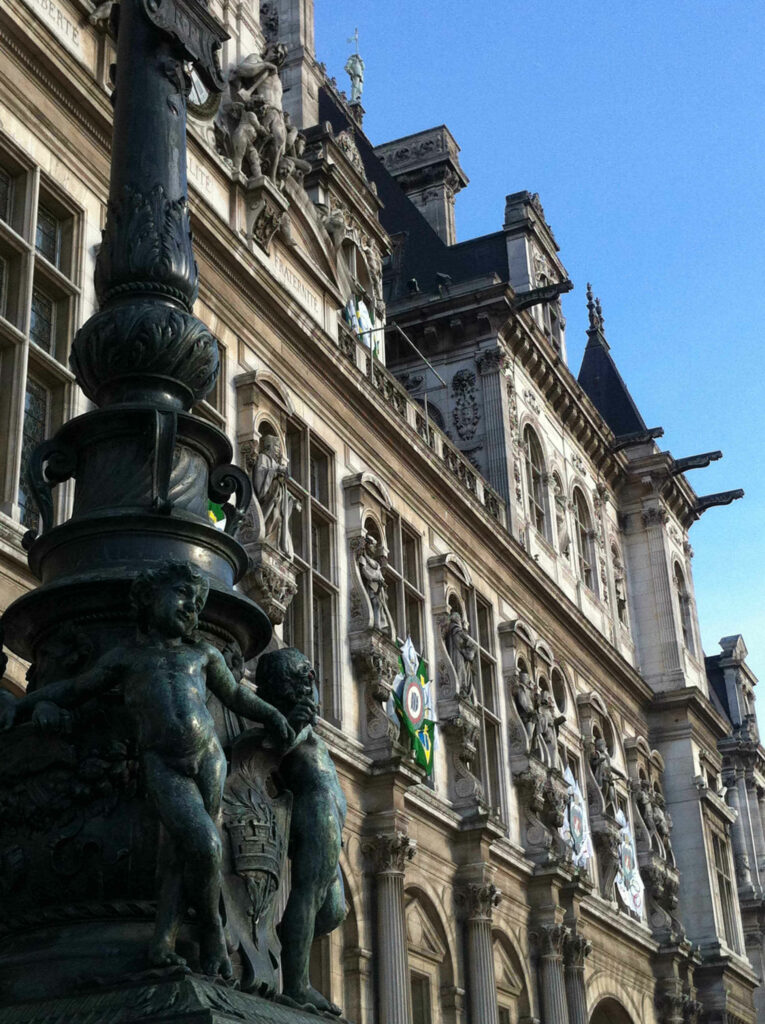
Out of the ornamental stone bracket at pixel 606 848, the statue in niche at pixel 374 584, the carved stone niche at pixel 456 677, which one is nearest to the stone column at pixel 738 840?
the ornamental stone bracket at pixel 606 848

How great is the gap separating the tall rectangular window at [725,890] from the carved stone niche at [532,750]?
36.0 feet

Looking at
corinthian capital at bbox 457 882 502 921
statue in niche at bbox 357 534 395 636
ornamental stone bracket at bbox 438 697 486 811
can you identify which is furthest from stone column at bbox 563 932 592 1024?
statue in niche at bbox 357 534 395 636

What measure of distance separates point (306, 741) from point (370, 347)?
65.6ft

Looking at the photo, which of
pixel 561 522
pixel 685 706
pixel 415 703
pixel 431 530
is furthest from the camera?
pixel 685 706

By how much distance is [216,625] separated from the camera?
18.5 feet

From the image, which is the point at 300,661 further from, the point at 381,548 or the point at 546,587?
the point at 546,587

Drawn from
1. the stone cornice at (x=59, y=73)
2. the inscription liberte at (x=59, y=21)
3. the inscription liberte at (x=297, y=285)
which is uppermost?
the inscription liberte at (x=297, y=285)

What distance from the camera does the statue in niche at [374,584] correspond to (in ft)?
71.7

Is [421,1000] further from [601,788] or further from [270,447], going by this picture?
[601,788]

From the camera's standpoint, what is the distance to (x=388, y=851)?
20.1 m

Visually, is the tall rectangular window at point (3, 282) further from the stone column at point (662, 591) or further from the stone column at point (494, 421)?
the stone column at point (662, 591)

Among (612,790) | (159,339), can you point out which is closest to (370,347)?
(612,790)

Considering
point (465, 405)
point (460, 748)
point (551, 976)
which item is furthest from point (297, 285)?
point (551, 976)

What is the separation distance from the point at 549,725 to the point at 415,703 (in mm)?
5971
